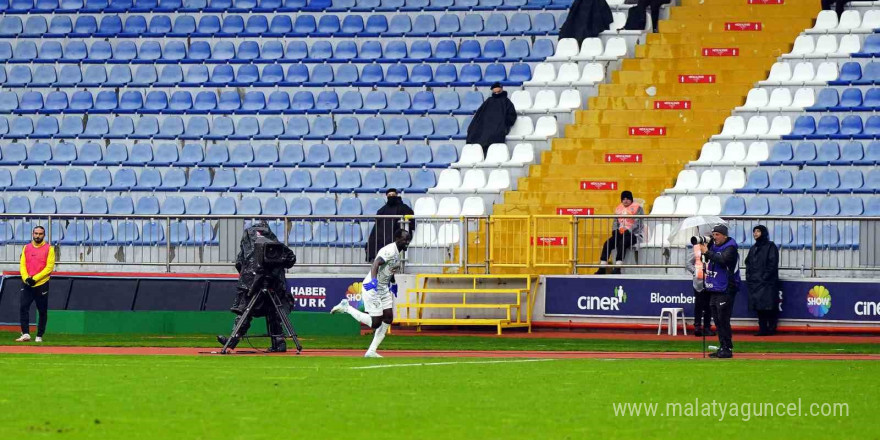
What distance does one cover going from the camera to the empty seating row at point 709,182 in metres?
27.6

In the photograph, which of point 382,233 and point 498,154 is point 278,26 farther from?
point 382,233

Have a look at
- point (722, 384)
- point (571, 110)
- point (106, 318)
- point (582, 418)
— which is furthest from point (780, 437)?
point (571, 110)

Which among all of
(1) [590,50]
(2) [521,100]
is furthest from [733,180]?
(1) [590,50]

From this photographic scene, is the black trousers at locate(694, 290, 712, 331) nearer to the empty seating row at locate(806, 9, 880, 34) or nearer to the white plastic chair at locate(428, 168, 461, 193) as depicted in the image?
the white plastic chair at locate(428, 168, 461, 193)

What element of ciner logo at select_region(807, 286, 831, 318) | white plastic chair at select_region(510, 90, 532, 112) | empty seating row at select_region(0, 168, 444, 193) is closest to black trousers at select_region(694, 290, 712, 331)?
ciner logo at select_region(807, 286, 831, 318)

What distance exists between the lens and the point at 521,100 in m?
30.8

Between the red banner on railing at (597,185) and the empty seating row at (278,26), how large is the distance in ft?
16.8

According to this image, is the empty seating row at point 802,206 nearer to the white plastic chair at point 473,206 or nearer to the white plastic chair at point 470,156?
the white plastic chair at point 473,206

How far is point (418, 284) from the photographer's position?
86.6 ft

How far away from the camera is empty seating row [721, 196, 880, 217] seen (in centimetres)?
2642

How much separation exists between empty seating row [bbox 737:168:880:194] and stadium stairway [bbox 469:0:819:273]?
164cm

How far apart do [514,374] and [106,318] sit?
11.8m

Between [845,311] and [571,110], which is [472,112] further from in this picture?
[845,311]

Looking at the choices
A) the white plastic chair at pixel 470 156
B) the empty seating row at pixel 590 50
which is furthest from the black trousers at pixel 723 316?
the empty seating row at pixel 590 50
